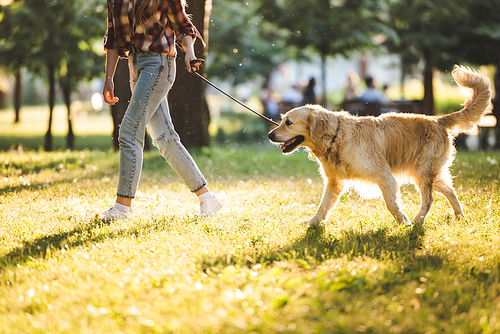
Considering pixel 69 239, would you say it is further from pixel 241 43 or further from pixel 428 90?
pixel 241 43

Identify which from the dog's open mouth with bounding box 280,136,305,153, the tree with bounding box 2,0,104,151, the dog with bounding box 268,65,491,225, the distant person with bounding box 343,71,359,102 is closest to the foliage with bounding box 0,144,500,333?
the dog with bounding box 268,65,491,225

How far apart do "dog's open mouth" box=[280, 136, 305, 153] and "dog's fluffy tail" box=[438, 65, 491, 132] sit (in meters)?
1.57

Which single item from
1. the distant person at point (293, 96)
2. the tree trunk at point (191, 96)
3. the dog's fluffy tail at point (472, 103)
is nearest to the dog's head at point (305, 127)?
the dog's fluffy tail at point (472, 103)

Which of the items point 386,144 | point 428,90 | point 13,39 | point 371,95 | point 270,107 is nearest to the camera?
point 386,144

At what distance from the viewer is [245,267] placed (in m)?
3.21

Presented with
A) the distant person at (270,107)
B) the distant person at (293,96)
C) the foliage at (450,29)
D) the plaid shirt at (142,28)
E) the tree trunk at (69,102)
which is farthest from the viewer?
the distant person at (270,107)

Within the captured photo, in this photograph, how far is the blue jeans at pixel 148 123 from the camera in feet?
14.4

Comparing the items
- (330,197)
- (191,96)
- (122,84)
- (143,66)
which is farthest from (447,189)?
(122,84)

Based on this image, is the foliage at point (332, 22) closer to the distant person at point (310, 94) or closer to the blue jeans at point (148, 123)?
the distant person at point (310, 94)

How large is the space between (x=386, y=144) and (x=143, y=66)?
2473 millimetres

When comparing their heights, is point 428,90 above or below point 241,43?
below

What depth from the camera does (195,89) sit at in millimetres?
9805

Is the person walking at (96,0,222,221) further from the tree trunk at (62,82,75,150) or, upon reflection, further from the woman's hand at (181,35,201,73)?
the tree trunk at (62,82,75,150)

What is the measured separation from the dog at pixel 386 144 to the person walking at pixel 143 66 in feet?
3.66
